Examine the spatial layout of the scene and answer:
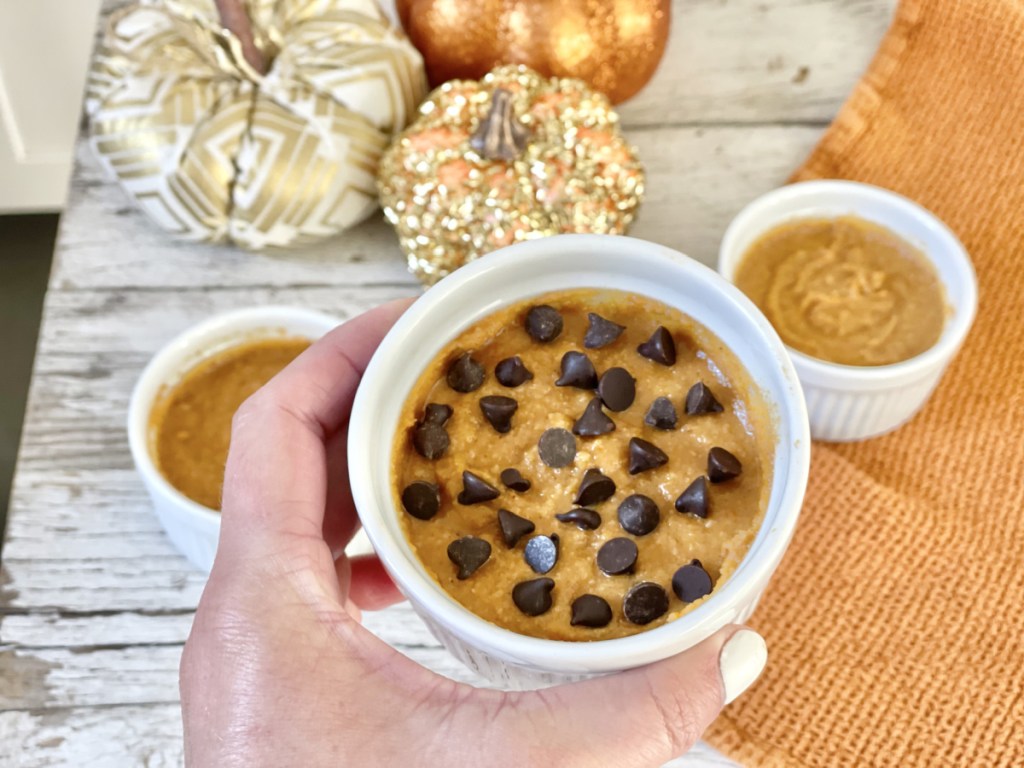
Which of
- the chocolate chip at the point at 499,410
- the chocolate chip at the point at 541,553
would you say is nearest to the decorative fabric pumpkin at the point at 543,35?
the chocolate chip at the point at 499,410

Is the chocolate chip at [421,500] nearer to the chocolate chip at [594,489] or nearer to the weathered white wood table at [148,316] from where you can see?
the chocolate chip at [594,489]

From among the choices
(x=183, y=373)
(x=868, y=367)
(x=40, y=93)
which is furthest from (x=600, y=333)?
(x=40, y=93)

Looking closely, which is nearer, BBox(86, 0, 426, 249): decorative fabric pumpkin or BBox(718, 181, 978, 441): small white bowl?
BBox(718, 181, 978, 441): small white bowl

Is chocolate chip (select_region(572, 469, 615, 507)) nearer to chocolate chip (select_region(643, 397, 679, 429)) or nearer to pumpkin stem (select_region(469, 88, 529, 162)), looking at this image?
chocolate chip (select_region(643, 397, 679, 429))

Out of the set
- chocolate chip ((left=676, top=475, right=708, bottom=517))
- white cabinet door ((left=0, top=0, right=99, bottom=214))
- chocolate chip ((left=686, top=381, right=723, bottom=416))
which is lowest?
white cabinet door ((left=0, top=0, right=99, bottom=214))

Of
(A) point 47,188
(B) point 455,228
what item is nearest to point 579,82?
(B) point 455,228

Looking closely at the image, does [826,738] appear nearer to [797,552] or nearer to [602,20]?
[797,552]

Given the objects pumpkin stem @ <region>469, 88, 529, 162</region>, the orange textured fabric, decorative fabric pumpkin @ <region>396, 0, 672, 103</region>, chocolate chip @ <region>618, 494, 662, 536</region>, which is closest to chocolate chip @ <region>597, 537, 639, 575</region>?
chocolate chip @ <region>618, 494, 662, 536</region>
